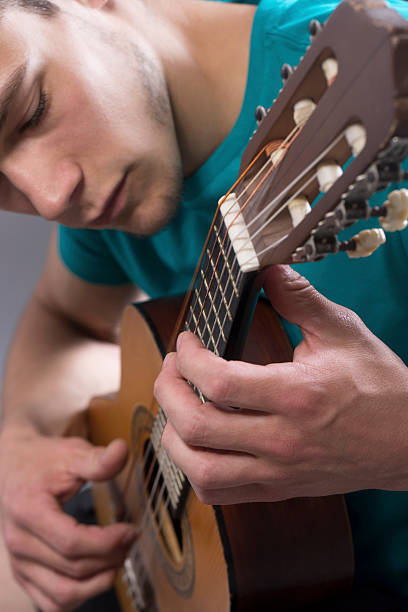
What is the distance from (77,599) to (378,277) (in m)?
0.66

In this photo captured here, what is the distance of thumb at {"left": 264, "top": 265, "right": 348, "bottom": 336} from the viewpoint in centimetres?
43

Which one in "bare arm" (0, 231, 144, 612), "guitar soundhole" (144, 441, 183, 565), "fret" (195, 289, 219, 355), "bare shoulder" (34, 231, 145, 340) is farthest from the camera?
"bare shoulder" (34, 231, 145, 340)

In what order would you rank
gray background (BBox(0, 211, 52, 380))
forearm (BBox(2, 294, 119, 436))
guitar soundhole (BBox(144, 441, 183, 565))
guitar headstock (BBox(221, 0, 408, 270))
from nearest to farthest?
1. guitar headstock (BBox(221, 0, 408, 270))
2. guitar soundhole (BBox(144, 441, 183, 565))
3. forearm (BBox(2, 294, 119, 436))
4. gray background (BBox(0, 211, 52, 380))

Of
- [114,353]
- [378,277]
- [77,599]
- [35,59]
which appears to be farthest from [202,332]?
[114,353]

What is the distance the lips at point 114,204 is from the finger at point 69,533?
0.44 meters

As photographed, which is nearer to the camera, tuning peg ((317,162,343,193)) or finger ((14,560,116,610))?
tuning peg ((317,162,343,193))

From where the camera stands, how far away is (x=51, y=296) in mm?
1291

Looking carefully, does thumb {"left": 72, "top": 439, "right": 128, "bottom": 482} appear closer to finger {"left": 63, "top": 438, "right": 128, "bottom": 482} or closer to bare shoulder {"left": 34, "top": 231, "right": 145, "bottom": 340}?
finger {"left": 63, "top": 438, "right": 128, "bottom": 482}

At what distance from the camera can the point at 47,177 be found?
0.66 meters

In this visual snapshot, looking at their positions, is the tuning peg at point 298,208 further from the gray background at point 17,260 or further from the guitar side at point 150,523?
the gray background at point 17,260

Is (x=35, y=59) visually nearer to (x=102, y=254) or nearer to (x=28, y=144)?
(x=28, y=144)

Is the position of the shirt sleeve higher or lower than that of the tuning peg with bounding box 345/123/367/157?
lower

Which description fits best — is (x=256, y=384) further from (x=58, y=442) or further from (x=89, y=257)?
(x=89, y=257)

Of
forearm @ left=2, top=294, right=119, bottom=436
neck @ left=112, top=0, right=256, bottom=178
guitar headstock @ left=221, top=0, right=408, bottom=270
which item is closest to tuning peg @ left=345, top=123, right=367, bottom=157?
guitar headstock @ left=221, top=0, right=408, bottom=270
